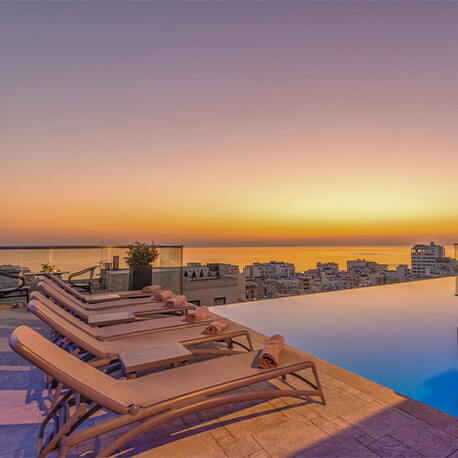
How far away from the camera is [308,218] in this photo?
53.2 ft

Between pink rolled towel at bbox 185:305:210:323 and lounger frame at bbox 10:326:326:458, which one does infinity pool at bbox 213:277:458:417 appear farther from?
lounger frame at bbox 10:326:326:458

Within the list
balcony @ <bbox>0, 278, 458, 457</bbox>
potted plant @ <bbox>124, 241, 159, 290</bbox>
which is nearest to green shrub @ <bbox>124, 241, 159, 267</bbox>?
potted plant @ <bbox>124, 241, 159, 290</bbox>

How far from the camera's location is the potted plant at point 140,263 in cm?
679

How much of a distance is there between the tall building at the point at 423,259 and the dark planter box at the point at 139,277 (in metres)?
9.26

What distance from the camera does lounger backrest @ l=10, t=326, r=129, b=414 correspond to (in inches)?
65.9

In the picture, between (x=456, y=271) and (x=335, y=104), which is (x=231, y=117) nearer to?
(x=335, y=104)

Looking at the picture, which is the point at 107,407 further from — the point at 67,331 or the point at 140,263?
the point at 140,263

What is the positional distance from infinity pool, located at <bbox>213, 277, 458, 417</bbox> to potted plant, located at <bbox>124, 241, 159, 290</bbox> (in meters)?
1.66

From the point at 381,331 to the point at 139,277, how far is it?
479 cm

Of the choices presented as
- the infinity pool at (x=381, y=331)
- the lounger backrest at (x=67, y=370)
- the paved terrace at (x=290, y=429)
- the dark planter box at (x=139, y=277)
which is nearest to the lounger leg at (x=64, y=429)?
the lounger backrest at (x=67, y=370)

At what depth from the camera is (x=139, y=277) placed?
6789 millimetres

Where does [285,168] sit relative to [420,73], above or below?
below

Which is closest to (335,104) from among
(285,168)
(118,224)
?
(285,168)

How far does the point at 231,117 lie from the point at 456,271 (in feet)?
23.4
